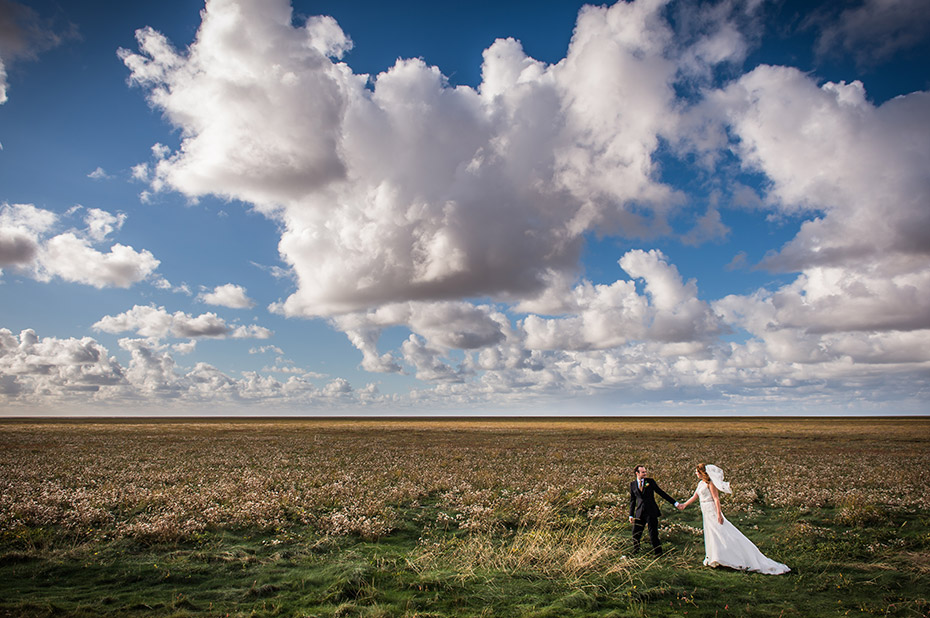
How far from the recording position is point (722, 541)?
12.2 m

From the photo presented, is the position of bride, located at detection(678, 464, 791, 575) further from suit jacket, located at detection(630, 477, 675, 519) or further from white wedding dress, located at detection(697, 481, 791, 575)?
suit jacket, located at detection(630, 477, 675, 519)

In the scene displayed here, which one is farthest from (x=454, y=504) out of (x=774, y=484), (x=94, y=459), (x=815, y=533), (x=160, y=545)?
(x=94, y=459)

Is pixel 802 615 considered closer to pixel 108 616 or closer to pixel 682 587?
pixel 682 587

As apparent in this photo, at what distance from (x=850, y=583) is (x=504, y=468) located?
906 inches

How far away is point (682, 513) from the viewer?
2003 cm

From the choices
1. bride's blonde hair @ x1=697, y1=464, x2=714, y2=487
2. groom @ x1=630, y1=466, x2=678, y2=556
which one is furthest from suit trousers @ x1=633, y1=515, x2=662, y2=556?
bride's blonde hair @ x1=697, y1=464, x2=714, y2=487

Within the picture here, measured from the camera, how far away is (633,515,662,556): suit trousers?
13078mm

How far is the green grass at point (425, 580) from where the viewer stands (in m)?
9.45

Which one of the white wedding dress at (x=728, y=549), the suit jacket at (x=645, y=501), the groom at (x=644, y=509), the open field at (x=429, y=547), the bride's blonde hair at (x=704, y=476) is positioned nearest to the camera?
the open field at (x=429, y=547)

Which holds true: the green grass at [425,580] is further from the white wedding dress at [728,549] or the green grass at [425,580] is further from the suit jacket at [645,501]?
the suit jacket at [645,501]

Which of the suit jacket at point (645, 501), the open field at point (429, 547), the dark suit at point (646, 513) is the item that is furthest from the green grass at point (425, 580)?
the suit jacket at point (645, 501)

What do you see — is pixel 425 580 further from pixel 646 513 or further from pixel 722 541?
pixel 722 541

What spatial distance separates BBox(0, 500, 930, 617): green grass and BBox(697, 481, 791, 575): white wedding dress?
1.15ft

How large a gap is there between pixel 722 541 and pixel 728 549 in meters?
0.20
